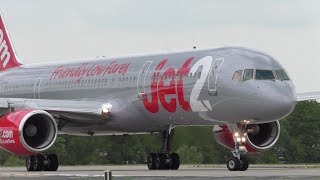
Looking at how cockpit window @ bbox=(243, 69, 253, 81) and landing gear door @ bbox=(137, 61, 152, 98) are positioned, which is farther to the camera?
landing gear door @ bbox=(137, 61, 152, 98)

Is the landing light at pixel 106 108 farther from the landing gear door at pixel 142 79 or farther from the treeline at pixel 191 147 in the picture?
the treeline at pixel 191 147

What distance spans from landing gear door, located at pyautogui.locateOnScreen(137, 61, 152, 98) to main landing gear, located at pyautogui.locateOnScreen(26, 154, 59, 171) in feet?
13.4

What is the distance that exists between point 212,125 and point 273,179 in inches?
444

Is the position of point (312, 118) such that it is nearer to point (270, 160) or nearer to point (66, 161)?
point (270, 160)

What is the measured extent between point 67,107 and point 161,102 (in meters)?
3.81

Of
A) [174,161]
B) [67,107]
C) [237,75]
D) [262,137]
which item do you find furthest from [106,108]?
[237,75]

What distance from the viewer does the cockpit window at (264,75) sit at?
3206cm

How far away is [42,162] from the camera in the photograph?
36188mm

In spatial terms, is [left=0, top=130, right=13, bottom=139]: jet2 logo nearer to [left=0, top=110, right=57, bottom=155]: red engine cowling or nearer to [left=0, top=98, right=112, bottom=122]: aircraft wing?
[left=0, top=110, right=57, bottom=155]: red engine cowling

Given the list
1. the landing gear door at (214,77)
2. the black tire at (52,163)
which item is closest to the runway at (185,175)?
the landing gear door at (214,77)

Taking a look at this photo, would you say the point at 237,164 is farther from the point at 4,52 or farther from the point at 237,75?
the point at 4,52

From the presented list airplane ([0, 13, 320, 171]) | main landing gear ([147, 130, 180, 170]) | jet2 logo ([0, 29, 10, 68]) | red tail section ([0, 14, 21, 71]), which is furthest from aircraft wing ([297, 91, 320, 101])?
jet2 logo ([0, 29, 10, 68])

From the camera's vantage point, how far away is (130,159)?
162ft

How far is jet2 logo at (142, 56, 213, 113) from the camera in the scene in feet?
109
